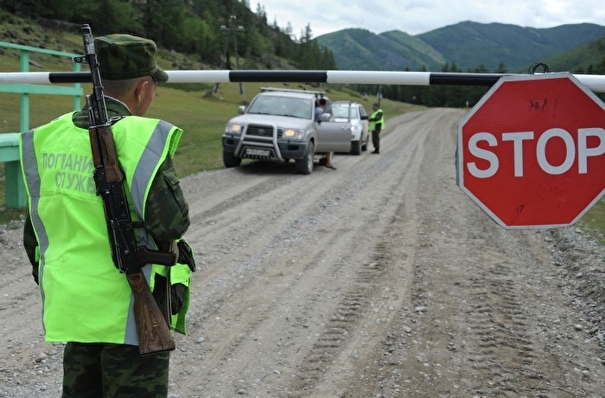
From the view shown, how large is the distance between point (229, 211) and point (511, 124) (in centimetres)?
778

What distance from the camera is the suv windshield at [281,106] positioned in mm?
16859

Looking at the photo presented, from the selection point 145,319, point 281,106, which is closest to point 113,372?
point 145,319

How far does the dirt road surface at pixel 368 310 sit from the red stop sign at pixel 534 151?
1702 millimetres

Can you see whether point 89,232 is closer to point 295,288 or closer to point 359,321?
point 359,321

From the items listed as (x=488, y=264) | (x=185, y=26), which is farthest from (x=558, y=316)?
(x=185, y=26)

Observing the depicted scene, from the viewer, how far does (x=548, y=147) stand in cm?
296

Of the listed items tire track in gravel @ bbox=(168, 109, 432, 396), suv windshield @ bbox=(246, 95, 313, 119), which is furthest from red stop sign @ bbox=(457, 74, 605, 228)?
suv windshield @ bbox=(246, 95, 313, 119)

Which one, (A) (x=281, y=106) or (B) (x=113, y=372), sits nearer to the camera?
(B) (x=113, y=372)

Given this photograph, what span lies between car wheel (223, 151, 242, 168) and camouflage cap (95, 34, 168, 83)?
1366 cm

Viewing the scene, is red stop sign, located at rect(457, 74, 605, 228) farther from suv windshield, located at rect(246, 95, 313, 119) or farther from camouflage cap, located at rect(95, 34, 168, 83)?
suv windshield, located at rect(246, 95, 313, 119)

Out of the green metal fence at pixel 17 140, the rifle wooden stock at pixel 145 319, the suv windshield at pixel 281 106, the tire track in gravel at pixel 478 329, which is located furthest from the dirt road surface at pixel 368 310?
the suv windshield at pixel 281 106

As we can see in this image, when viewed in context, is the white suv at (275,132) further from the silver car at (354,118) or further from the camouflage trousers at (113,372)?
the camouflage trousers at (113,372)

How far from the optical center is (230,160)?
52.9ft

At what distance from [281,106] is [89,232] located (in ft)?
49.4
